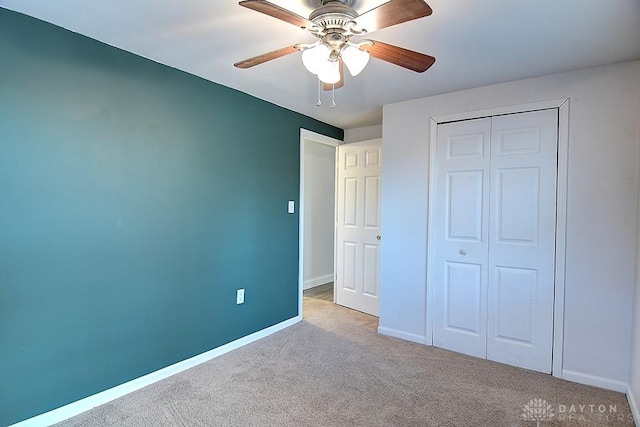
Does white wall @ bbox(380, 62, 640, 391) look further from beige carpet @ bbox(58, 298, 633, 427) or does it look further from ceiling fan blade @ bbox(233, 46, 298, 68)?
ceiling fan blade @ bbox(233, 46, 298, 68)

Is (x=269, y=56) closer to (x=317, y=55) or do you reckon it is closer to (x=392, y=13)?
(x=317, y=55)

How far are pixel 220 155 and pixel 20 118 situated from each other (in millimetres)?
1270

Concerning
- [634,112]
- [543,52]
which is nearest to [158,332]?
[543,52]

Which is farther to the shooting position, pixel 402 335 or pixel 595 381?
pixel 402 335

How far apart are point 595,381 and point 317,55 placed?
281 cm

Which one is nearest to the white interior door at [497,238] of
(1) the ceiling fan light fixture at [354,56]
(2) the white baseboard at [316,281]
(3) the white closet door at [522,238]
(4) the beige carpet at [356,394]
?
(3) the white closet door at [522,238]

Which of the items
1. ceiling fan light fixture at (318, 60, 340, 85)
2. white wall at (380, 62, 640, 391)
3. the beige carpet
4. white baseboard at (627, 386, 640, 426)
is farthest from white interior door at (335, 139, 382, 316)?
ceiling fan light fixture at (318, 60, 340, 85)

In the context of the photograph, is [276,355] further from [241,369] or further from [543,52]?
[543,52]

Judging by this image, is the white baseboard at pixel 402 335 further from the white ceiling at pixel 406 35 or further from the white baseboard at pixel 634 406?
the white ceiling at pixel 406 35

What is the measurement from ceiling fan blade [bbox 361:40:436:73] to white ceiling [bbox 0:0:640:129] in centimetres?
21

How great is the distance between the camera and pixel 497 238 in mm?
2750

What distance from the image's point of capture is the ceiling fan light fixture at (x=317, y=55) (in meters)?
1.48

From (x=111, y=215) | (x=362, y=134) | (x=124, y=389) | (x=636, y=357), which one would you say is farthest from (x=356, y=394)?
(x=362, y=134)

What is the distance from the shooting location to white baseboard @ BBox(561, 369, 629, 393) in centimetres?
230
